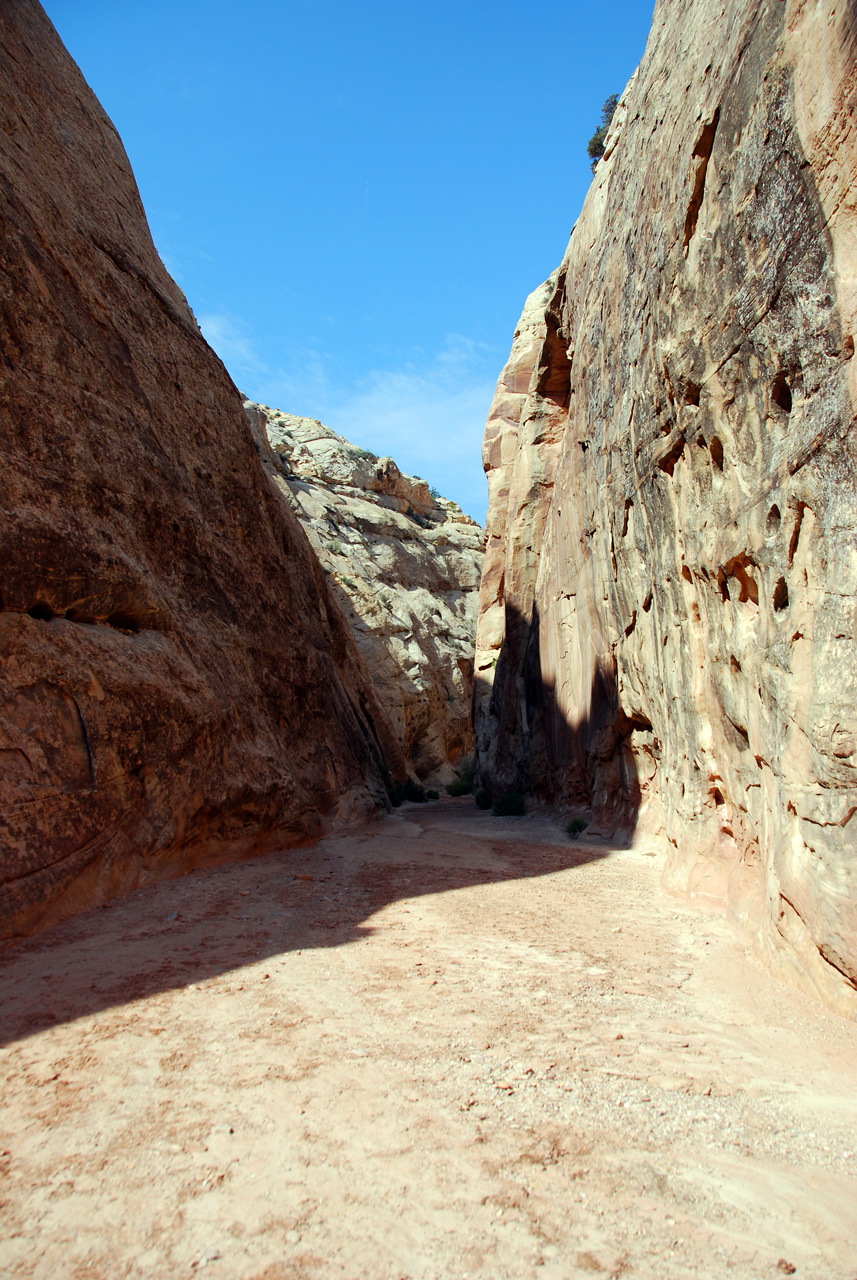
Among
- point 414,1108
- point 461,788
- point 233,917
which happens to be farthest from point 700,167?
point 461,788

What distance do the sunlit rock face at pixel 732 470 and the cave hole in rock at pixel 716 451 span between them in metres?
0.09

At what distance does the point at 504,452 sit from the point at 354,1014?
32.6 metres

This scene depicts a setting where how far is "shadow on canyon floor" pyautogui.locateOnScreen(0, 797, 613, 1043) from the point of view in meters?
5.70

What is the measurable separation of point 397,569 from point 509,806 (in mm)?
24793

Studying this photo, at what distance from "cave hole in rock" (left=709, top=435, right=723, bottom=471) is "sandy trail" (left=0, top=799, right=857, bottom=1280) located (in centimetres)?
560

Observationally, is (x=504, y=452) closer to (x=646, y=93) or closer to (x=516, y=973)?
(x=646, y=93)

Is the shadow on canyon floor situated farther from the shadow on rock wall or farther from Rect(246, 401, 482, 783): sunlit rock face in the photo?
Rect(246, 401, 482, 783): sunlit rock face

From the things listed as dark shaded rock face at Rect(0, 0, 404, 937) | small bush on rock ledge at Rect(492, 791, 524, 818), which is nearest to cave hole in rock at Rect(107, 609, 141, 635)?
dark shaded rock face at Rect(0, 0, 404, 937)

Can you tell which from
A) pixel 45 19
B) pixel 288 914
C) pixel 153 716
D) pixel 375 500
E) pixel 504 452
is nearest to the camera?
pixel 288 914

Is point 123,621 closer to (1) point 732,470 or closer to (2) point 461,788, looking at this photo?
(1) point 732,470

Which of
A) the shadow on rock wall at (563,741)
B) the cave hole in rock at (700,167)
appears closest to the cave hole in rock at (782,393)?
the cave hole in rock at (700,167)

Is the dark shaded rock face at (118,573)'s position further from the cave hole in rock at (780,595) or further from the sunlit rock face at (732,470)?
the cave hole in rock at (780,595)

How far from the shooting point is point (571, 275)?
813 inches

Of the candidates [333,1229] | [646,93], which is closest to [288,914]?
[333,1229]
